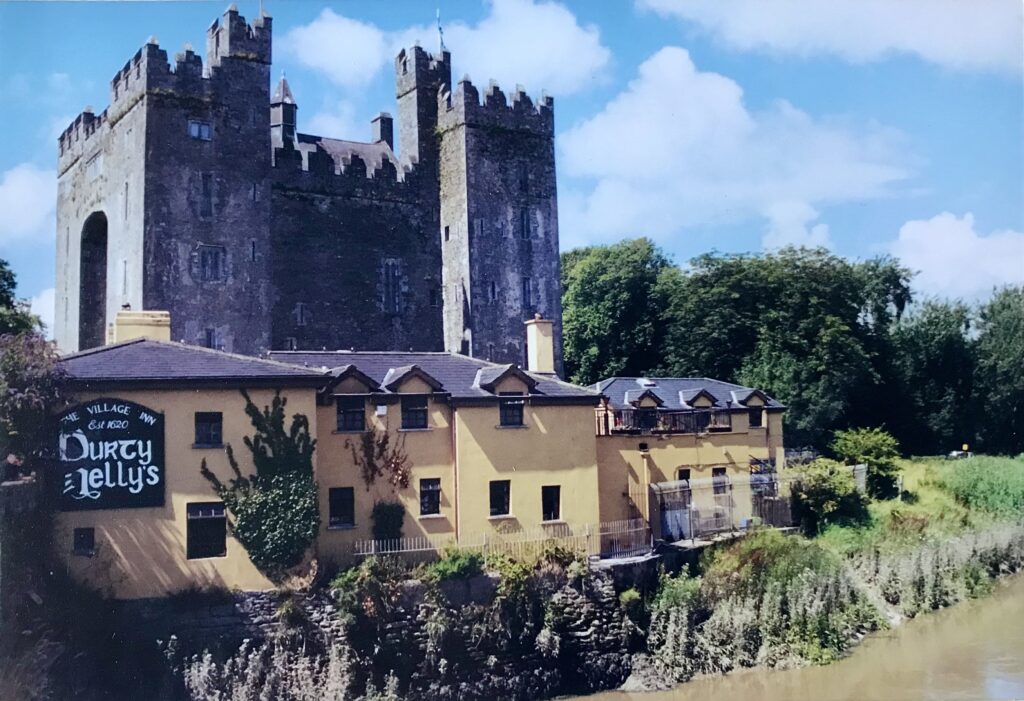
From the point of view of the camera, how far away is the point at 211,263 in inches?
1335

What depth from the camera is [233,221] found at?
34.6 metres

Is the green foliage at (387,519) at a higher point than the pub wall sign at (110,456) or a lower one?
lower

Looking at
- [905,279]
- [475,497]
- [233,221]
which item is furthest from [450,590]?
[905,279]

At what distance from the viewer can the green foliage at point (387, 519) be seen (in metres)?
24.5

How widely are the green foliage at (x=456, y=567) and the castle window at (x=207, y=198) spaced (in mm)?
15799

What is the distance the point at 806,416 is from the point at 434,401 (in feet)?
65.9

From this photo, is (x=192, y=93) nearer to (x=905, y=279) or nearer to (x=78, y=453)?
(x=78, y=453)

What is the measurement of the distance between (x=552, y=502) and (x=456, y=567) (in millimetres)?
4168

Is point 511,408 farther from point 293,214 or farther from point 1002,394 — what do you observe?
point 1002,394

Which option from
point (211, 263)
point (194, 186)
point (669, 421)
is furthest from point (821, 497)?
point (194, 186)

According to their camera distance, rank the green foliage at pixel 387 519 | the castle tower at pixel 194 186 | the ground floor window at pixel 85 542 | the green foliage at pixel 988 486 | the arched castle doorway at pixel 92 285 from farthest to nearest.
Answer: the arched castle doorway at pixel 92 285, the green foliage at pixel 988 486, the castle tower at pixel 194 186, the green foliage at pixel 387 519, the ground floor window at pixel 85 542

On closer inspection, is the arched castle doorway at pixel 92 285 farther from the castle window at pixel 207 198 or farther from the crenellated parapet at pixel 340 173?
the crenellated parapet at pixel 340 173

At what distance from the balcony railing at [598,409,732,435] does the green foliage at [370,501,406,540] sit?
7064 millimetres

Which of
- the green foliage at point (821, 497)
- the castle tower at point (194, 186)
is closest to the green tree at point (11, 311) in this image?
the castle tower at point (194, 186)
